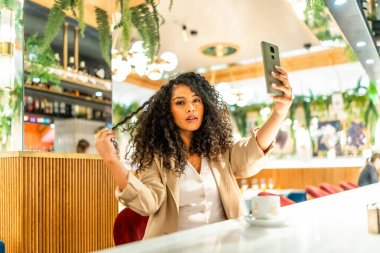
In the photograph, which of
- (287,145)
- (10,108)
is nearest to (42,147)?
(10,108)

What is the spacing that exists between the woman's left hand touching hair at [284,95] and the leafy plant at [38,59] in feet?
7.37

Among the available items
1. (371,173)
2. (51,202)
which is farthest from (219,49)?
(51,202)

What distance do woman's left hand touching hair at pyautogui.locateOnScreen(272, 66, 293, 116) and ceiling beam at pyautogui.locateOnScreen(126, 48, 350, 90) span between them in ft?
22.5

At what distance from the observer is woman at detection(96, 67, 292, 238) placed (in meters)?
1.68

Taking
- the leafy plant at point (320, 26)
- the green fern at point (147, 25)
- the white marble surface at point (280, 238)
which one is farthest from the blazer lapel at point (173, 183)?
the leafy plant at point (320, 26)

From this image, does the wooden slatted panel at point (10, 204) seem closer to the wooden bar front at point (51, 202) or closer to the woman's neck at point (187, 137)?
the wooden bar front at point (51, 202)

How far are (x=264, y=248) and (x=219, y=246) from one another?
11 centimetres

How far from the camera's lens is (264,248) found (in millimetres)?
1003

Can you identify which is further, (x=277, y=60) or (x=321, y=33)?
(x=321, y=33)

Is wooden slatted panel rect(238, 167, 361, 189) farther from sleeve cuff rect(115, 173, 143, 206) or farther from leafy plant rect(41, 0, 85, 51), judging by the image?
sleeve cuff rect(115, 173, 143, 206)

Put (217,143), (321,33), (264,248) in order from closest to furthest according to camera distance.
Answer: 1. (264,248)
2. (217,143)
3. (321,33)

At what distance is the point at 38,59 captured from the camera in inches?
130

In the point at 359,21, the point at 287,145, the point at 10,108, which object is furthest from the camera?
the point at 287,145

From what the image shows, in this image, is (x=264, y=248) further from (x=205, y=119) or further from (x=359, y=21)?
(x=359, y=21)
